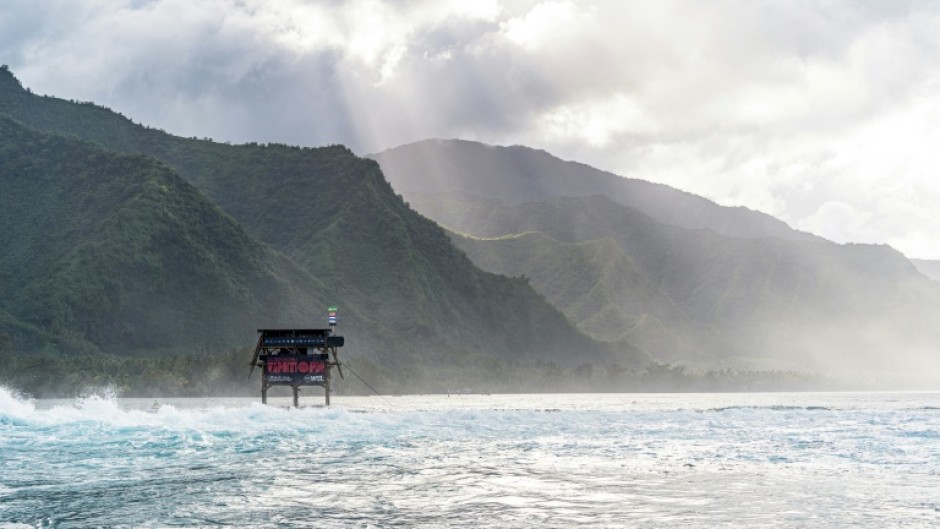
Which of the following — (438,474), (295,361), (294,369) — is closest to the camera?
(438,474)

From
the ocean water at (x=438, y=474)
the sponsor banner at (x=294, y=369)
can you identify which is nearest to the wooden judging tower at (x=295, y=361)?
the sponsor banner at (x=294, y=369)

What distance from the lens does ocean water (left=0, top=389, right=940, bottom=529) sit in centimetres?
2683

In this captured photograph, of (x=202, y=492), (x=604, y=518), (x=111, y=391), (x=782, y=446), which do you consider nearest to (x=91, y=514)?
(x=202, y=492)

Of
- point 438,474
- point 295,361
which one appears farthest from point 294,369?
point 438,474

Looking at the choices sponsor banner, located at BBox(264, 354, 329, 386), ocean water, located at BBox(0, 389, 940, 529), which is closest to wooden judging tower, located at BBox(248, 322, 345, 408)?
sponsor banner, located at BBox(264, 354, 329, 386)

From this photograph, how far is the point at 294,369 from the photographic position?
92.7 metres

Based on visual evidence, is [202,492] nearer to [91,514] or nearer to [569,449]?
[91,514]

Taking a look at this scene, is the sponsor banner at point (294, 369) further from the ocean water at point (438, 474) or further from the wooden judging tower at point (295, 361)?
the ocean water at point (438, 474)

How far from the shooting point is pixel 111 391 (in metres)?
168

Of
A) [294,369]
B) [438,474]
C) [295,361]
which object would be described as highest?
[295,361]

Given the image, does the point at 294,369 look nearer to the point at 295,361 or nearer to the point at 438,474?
the point at 295,361

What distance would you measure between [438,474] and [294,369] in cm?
5795

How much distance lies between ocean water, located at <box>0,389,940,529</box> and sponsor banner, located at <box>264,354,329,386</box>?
26346 mm

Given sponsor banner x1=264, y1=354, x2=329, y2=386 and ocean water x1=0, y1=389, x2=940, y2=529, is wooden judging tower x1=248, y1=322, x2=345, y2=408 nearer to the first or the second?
sponsor banner x1=264, y1=354, x2=329, y2=386
